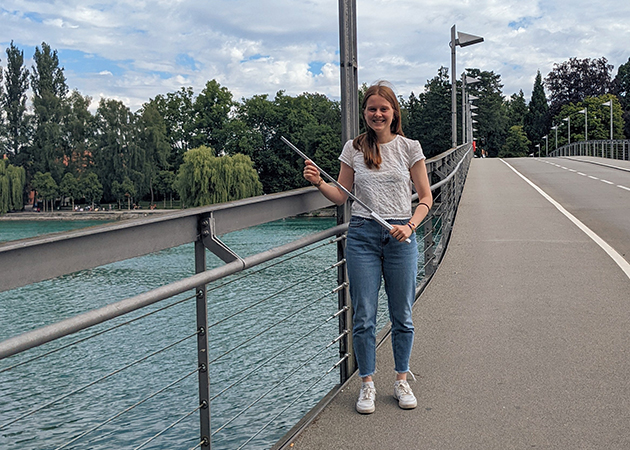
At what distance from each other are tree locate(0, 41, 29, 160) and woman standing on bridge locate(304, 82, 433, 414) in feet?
285

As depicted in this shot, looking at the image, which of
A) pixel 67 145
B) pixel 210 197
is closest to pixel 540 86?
pixel 210 197

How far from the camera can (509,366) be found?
3.96 m

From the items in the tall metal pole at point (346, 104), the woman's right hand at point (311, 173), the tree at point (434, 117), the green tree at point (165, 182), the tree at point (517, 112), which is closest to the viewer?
the woman's right hand at point (311, 173)

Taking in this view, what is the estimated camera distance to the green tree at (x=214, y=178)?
8106cm

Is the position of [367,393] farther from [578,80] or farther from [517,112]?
[517,112]

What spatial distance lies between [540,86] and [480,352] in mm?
134086

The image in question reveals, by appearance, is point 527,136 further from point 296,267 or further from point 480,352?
point 480,352

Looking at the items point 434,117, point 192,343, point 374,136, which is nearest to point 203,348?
point 374,136

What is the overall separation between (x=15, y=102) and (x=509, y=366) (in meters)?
91.2

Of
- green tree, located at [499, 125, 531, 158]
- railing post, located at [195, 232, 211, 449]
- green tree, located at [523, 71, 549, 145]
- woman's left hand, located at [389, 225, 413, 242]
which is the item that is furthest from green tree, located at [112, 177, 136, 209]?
railing post, located at [195, 232, 211, 449]

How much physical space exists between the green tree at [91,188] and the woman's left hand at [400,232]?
102 m

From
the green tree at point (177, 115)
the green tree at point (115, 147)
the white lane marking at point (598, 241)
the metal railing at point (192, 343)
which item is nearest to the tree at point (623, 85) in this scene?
the green tree at point (177, 115)

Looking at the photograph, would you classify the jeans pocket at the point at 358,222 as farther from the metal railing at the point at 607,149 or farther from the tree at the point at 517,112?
the tree at the point at 517,112

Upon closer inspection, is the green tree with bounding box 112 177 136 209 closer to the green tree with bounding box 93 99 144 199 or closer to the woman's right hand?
the green tree with bounding box 93 99 144 199
